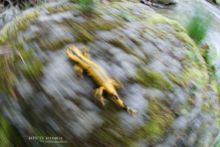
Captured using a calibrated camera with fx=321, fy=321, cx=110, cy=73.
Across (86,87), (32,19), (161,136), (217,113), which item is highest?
(32,19)

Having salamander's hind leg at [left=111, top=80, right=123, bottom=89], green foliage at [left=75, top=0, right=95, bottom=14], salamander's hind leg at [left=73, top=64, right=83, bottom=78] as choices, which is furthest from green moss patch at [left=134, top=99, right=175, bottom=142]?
green foliage at [left=75, top=0, right=95, bottom=14]

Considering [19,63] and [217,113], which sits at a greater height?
[19,63]

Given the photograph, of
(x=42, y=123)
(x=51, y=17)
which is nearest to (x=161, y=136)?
(x=42, y=123)

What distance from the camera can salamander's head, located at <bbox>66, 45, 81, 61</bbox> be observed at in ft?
7.11

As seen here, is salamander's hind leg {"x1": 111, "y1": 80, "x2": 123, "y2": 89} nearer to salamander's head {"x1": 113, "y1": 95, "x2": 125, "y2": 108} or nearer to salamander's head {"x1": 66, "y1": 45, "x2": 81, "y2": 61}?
salamander's head {"x1": 113, "y1": 95, "x2": 125, "y2": 108}

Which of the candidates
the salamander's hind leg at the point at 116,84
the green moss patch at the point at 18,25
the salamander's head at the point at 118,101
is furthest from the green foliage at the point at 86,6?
the salamander's head at the point at 118,101

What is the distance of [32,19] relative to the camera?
103 inches

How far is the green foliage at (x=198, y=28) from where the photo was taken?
9.33ft

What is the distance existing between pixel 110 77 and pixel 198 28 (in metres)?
1.15

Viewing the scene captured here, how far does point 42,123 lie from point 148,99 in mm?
715

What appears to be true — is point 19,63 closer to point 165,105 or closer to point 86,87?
point 86,87

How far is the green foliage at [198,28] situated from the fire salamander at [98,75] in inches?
44.5

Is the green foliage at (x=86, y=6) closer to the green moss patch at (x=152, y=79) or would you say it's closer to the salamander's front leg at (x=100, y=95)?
the green moss patch at (x=152, y=79)

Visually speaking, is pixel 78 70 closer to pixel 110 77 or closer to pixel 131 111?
pixel 110 77
